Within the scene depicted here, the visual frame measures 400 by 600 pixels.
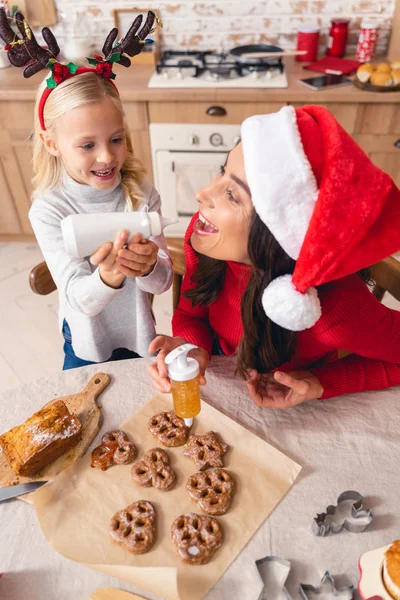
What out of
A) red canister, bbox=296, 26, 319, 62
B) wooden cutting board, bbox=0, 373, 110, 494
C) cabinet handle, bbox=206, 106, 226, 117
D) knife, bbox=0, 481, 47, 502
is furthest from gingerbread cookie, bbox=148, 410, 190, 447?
red canister, bbox=296, 26, 319, 62

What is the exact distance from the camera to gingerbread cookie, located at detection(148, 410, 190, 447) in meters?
0.93

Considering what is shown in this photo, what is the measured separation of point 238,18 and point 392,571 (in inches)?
112

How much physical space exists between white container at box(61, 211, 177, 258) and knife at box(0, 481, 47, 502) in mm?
430

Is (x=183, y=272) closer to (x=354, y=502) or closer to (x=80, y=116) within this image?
(x=80, y=116)

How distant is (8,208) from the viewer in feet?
9.40

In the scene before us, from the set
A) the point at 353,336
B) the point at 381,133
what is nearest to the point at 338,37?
the point at 381,133

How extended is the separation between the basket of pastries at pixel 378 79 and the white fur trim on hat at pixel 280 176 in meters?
1.72

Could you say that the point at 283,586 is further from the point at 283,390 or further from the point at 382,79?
the point at 382,79

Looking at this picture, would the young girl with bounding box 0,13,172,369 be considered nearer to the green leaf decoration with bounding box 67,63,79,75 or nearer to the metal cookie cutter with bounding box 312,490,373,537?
the green leaf decoration with bounding box 67,63,79,75

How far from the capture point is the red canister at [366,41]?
248 centimetres

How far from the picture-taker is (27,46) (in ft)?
3.43

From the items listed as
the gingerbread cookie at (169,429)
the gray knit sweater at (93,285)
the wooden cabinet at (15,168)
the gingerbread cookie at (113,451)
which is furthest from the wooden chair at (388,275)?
the wooden cabinet at (15,168)

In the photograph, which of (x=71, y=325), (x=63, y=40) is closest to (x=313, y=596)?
(x=71, y=325)

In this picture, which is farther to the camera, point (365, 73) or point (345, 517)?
point (365, 73)
